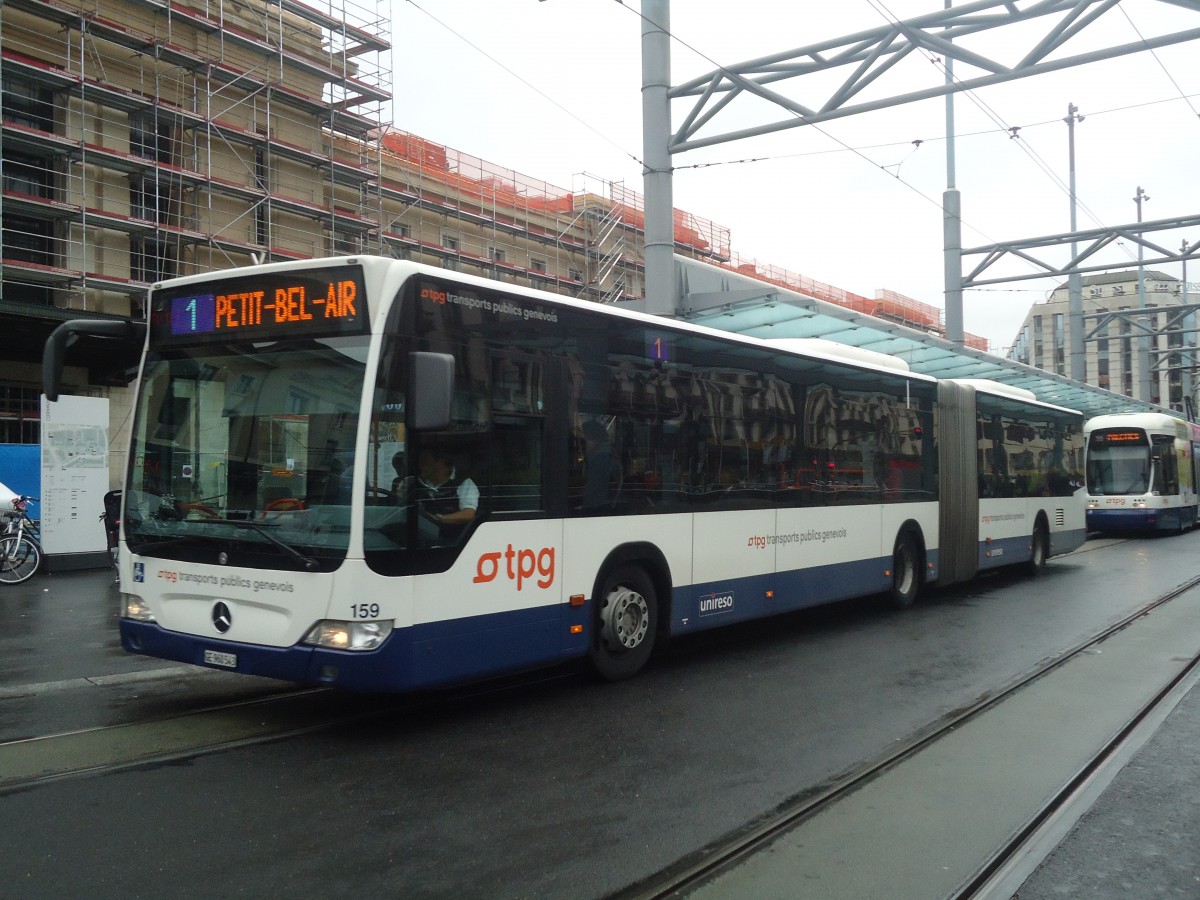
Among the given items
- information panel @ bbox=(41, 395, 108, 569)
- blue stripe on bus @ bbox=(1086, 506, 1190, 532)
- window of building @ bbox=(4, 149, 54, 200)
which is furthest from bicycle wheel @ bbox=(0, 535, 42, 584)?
blue stripe on bus @ bbox=(1086, 506, 1190, 532)

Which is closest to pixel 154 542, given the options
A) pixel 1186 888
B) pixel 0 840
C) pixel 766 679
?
pixel 0 840

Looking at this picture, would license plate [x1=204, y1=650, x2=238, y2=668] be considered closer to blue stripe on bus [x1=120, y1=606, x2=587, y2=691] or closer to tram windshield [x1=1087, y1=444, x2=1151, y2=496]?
blue stripe on bus [x1=120, y1=606, x2=587, y2=691]

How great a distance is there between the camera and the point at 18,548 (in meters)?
14.0

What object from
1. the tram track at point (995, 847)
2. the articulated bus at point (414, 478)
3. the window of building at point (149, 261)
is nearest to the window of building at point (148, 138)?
the window of building at point (149, 261)

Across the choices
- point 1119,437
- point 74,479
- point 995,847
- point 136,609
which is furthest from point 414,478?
point 1119,437

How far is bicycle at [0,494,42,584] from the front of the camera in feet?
45.8

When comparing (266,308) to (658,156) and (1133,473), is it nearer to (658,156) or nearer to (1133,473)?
(658,156)

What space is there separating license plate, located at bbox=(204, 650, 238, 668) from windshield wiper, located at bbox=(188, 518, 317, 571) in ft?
2.45

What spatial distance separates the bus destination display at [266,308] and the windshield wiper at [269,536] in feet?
3.69

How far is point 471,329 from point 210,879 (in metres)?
3.51

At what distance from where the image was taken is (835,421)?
10.6 meters

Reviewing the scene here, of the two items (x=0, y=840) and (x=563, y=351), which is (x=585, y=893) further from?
(x=563, y=351)

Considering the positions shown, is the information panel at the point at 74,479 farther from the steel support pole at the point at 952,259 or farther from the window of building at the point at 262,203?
the steel support pole at the point at 952,259

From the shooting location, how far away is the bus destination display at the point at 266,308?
235 inches
